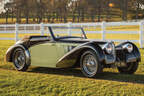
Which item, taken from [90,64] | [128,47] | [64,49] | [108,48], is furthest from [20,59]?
[128,47]

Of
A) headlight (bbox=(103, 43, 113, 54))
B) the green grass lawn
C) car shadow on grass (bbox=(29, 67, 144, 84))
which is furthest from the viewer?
car shadow on grass (bbox=(29, 67, 144, 84))

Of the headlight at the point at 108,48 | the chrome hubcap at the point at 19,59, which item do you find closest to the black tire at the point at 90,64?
the headlight at the point at 108,48

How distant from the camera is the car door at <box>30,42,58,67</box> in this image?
7383 mm

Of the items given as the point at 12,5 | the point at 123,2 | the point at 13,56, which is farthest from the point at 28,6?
the point at 13,56

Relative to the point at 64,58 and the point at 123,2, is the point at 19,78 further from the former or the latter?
the point at 123,2

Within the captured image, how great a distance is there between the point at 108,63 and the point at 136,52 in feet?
4.08

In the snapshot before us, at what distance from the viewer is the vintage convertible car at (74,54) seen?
654cm

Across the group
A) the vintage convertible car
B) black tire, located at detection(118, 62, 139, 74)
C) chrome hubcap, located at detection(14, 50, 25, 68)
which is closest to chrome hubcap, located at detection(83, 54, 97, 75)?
the vintage convertible car

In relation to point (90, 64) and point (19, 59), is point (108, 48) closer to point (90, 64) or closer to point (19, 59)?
point (90, 64)

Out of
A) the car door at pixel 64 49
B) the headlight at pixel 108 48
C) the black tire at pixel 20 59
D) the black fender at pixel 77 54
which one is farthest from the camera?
the black tire at pixel 20 59

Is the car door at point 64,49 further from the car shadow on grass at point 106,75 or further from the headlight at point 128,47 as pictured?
the headlight at point 128,47

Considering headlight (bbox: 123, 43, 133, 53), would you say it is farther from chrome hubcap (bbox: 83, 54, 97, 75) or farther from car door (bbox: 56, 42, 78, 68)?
car door (bbox: 56, 42, 78, 68)

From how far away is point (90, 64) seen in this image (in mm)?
6617

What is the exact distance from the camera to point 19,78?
6719 millimetres
